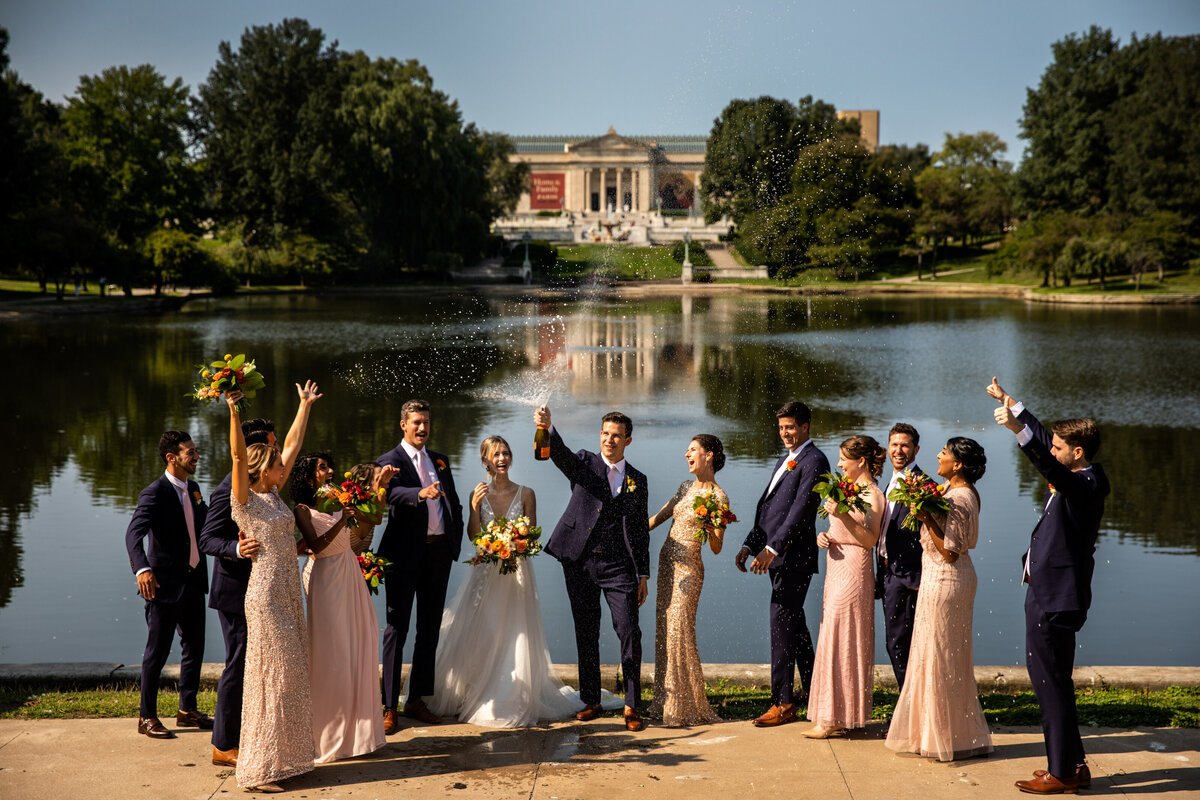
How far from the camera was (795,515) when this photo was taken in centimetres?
691

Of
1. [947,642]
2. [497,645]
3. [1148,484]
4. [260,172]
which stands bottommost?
[1148,484]

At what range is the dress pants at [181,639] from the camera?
6621mm

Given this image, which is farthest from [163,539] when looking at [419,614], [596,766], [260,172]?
[260,172]

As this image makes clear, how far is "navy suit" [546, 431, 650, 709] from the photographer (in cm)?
719

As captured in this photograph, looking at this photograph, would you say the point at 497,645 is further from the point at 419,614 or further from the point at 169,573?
the point at 169,573

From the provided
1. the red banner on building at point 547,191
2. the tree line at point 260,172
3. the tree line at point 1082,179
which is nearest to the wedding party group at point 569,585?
the tree line at point 1082,179

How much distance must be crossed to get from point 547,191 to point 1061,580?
5318 inches

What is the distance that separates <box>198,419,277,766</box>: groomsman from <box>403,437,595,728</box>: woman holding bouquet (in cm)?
150

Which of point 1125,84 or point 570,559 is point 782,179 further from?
point 1125,84

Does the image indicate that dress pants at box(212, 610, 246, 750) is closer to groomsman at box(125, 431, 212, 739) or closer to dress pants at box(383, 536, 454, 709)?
groomsman at box(125, 431, 212, 739)

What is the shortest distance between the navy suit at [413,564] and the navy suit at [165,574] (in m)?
1.28

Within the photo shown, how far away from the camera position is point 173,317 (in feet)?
159

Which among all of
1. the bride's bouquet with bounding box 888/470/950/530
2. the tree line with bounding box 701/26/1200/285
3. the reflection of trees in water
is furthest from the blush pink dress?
the tree line with bounding box 701/26/1200/285

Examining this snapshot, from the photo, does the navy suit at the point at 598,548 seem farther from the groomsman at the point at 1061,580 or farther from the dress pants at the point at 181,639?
the groomsman at the point at 1061,580
